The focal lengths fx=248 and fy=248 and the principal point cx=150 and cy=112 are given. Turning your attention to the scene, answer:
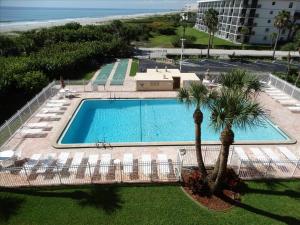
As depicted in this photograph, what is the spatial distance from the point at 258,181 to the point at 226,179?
2.18 m

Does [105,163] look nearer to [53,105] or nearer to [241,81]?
[241,81]

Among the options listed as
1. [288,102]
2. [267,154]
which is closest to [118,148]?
[267,154]

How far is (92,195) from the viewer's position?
14.1m

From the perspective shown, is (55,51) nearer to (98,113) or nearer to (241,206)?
(98,113)

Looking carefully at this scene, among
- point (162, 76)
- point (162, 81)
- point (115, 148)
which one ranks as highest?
point (162, 76)

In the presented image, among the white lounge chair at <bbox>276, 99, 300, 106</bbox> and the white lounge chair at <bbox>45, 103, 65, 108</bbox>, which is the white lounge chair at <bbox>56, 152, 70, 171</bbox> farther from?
the white lounge chair at <bbox>276, 99, 300, 106</bbox>

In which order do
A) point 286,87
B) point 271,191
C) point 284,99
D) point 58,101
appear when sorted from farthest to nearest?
point 286,87, point 284,99, point 58,101, point 271,191

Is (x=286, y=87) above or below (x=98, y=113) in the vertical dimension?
above

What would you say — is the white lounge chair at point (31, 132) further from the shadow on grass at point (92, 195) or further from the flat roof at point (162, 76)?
the flat roof at point (162, 76)

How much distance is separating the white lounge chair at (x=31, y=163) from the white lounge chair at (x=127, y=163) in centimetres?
570

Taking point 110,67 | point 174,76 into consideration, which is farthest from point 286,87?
point 110,67

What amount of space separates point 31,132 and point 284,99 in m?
25.9

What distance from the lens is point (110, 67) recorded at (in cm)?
4300

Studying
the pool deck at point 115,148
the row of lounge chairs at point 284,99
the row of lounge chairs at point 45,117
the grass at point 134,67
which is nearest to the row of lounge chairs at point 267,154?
Result: the pool deck at point 115,148
